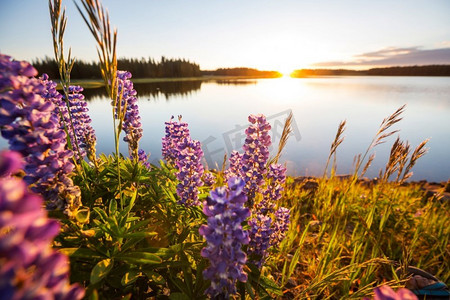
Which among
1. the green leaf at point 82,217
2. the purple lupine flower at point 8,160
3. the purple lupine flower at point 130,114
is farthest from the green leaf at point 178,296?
the purple lupine flower at point 130,114

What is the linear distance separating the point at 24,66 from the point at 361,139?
88.4 feet

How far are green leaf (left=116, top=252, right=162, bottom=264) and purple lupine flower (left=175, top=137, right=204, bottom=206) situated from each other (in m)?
0.87

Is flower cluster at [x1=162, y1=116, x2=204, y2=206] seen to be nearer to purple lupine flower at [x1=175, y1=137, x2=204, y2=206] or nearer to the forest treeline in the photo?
purple lupine flower at [x1=175, y1=137, x2=204, y2=206]

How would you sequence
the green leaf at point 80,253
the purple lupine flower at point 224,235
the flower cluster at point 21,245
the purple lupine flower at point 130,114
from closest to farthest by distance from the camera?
the flower cluster at point 21,245 → the purple lupine flower at point 224,235 → the green leaf at point 80,253 → the purple lupine flower at point 130,114

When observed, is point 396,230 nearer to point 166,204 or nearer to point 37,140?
point 166,204

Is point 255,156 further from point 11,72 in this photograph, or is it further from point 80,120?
point 80,120

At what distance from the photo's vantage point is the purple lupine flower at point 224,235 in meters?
1.41

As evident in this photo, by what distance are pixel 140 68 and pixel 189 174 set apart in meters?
115

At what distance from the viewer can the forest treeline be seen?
260 ft

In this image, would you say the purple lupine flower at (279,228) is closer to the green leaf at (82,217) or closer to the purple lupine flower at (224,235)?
the purple lupine flower at (224,235)

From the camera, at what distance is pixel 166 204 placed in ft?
9.72

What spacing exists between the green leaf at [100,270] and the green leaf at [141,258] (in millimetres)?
114

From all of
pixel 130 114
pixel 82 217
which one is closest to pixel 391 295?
pixel 82 217

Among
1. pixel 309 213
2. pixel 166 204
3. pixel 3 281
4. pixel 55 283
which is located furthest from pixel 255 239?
pixel 309 213
